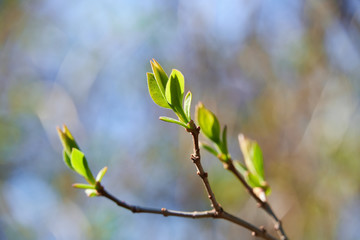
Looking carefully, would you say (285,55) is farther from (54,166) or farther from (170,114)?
(54,166)

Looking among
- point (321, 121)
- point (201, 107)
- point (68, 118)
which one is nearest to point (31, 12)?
point (68, 118)

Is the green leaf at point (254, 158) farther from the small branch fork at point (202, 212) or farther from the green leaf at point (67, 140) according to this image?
the green leaf at point (67, 140)

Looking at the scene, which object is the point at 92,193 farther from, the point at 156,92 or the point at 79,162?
the point at 156,92

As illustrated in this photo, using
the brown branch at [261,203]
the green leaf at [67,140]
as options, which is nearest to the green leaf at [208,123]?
the brown branch at [261,203]

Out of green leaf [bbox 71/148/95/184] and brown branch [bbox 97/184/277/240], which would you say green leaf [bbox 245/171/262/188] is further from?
green leaf [bbox 71/148/95/184]

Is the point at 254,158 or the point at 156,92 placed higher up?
the point at 156,92

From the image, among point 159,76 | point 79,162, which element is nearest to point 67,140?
point 79,162
